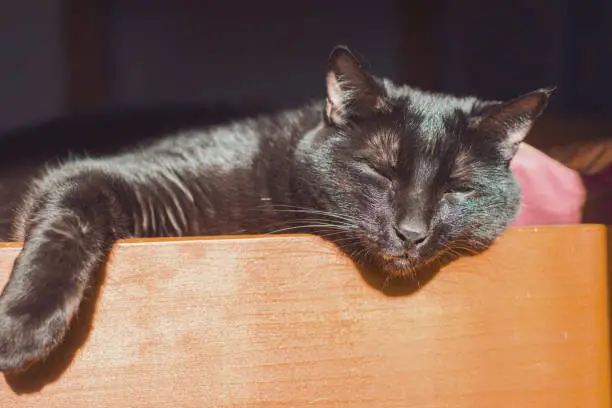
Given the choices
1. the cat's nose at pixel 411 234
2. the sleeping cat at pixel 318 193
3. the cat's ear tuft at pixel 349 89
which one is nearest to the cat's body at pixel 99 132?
the sleeping cat at pixel 318 193

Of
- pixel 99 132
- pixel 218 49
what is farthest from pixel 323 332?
pixel 218 49

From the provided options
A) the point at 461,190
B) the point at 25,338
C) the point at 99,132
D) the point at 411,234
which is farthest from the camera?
the point at 99,132

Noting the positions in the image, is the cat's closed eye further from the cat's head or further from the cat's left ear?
the cat's left ear

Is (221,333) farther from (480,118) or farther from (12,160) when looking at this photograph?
(12,160)

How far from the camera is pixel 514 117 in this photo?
1066 millimetres

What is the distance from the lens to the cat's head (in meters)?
0.97

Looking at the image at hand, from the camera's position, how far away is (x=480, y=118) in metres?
1.08

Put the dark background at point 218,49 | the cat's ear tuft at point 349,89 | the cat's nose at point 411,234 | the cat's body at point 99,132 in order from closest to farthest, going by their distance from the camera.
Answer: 1. the cat's nose at point 411,234
2. the cat's ear tuft at point 349,89
3. the cat's body at point 99,132
4. the dark background at point 218,49

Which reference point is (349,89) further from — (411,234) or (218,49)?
(218,49)

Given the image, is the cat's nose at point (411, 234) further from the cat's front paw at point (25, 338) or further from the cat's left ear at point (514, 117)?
the cat's front paw at point (25, 338)

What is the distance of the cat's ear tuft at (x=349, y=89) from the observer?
105cm

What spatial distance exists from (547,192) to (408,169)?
1.25ft

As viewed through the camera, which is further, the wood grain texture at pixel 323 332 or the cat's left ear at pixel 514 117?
the cat's left ear at pixel 514 117

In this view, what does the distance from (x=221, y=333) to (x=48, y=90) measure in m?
1.61
